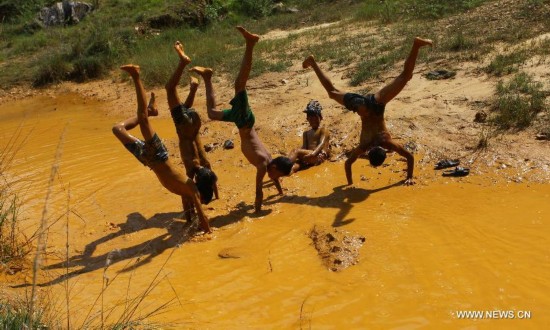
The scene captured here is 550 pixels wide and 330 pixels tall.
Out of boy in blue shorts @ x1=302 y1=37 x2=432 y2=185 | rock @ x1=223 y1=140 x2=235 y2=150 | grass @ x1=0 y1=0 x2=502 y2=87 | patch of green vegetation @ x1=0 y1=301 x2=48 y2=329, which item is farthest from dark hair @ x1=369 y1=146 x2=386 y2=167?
grass @ x1=0 y1=0 x2=502 y2=87

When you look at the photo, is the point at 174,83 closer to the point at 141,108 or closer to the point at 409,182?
the point at 141,108

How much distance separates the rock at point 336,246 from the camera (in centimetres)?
412

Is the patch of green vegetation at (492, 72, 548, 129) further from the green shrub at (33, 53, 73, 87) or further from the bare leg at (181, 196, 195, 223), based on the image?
the green shrub at (33, 53, 73, 87)

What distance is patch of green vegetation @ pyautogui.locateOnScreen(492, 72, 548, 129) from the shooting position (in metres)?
6.22

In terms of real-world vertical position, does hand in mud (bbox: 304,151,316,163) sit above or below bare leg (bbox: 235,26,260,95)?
below

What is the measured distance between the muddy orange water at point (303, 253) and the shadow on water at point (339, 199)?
14 millimetres

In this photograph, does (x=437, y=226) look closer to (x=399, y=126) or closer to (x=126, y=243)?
(x=399, y=126)

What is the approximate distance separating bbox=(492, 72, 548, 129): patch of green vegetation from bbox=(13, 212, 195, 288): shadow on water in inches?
163

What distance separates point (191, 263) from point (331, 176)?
2321 millimetres

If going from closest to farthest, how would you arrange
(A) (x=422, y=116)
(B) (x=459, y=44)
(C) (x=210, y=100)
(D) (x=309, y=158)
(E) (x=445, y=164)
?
(C) (x=210, y=100) < (E) (x=445, y=164) < (D) (x=309, y=158) < (A) (x=422, y=116) < (B) (x=459, y=44)

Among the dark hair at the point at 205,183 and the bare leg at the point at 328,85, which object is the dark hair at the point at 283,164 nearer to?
the dark hair at the point at 205,183

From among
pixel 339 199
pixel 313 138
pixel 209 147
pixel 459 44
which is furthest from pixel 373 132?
pixel 459 44

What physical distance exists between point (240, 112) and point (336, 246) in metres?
1.89

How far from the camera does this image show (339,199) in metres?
5.41
